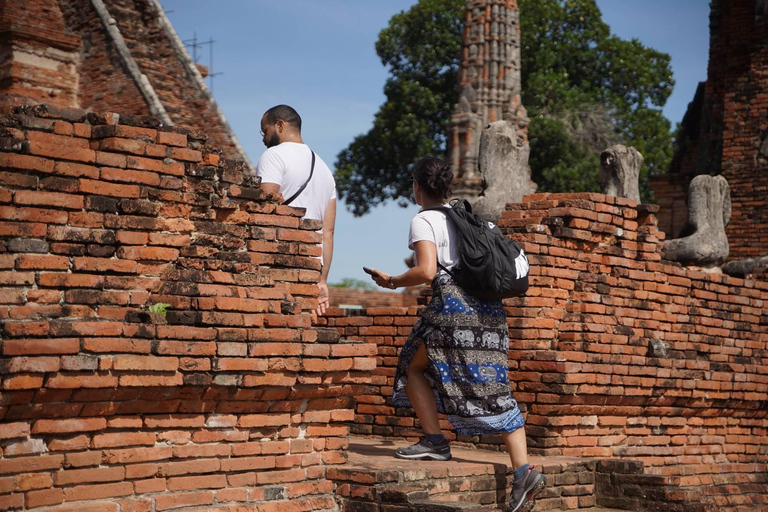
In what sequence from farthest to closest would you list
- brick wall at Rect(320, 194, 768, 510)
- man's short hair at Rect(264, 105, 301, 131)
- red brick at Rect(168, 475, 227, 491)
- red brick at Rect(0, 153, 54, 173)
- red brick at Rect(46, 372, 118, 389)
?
brick wall at Rect(320, 194, 768, 510), man's short hair at Rect(264, 105, 301, 131), red brick at Rect(168, 475, 227, 491), red brick at Rect(0, 153, 54, 173), red brick at Rect(46, 372, 118, 389)

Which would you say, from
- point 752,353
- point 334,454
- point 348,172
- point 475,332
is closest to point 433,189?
point 475,332

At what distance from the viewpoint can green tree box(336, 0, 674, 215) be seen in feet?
88.3

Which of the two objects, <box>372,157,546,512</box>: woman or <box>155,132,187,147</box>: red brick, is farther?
<box>372,157,546,512</box>: woman

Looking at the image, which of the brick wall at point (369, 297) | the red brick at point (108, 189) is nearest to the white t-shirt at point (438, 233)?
the red brick at point (108, 189)

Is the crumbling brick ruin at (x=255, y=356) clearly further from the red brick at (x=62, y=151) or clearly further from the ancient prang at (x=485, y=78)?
the ancient prang at (x=485, y=78)

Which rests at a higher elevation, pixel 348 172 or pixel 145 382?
pixel 348 172

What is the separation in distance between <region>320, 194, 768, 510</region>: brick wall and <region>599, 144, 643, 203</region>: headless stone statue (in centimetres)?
65

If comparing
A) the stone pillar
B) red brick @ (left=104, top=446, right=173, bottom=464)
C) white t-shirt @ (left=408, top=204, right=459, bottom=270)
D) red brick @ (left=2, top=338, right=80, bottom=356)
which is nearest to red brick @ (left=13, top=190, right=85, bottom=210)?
red brick @ (left=2, top=338, right=80, bottom=356)

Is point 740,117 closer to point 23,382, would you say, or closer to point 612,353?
point 612,353

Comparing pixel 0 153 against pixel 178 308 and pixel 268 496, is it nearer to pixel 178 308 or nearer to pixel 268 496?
pixel 178 308

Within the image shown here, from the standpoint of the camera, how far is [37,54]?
1498 centimetres

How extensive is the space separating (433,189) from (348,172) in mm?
24414

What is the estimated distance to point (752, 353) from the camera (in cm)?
896

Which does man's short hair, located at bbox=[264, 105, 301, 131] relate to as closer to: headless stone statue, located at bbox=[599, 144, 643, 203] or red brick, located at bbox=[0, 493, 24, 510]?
red brick, located at bbox=[0, 493, 24, 510]
